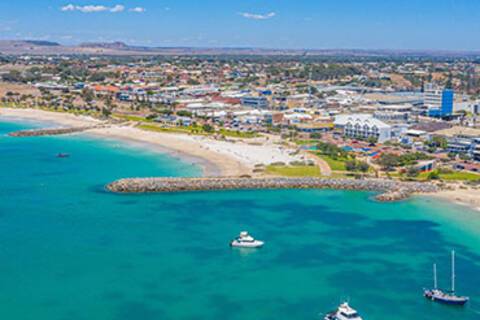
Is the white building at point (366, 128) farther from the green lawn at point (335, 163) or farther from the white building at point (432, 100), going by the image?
the white building at point (432, 100)

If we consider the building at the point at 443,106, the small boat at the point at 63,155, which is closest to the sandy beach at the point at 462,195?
the small boat at the point at 63,155

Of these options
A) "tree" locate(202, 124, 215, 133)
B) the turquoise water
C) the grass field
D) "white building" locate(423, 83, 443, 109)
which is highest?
"white building" locate(423, 83, 443, 109)

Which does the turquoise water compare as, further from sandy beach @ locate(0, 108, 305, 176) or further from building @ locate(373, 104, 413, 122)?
building @ locate(373, 104, 413, 122)

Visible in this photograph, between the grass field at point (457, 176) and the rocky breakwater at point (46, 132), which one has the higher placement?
the rocky breakwater at point (46, 132)

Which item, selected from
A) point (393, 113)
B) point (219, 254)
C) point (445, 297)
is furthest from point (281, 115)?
point (445, 297)

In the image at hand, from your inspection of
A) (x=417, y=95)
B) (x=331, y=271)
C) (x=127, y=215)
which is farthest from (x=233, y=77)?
(x=331, y=271)

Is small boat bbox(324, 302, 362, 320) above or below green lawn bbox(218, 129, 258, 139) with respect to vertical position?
below

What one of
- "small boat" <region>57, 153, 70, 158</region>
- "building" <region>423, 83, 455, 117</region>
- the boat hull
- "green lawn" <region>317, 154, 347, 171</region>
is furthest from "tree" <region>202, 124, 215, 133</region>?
the boat hull
